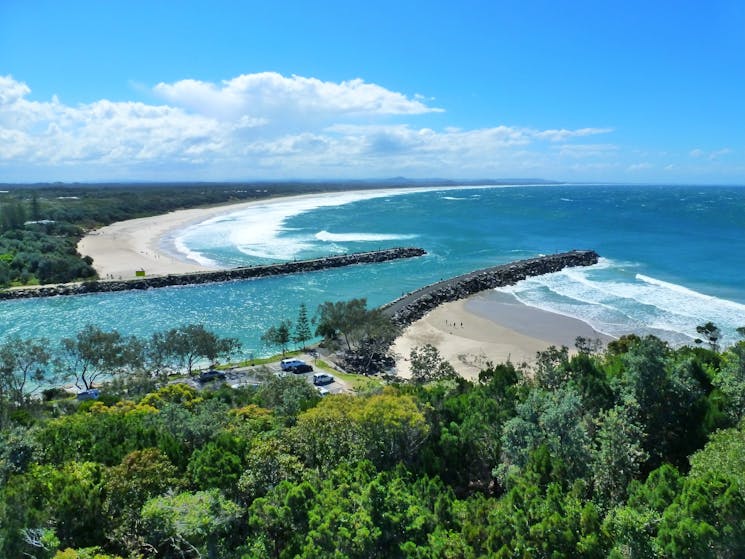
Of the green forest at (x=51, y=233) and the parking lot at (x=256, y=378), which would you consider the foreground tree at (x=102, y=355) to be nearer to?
the parking lot at (x=256, y=378)

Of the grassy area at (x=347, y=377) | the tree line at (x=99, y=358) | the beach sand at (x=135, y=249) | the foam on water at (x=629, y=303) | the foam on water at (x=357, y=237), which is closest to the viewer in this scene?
the tree line at (x=99, y=358)

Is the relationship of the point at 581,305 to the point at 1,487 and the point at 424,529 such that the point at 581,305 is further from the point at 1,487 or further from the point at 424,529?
the point at 1,487

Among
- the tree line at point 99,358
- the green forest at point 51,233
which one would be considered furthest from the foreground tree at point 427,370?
the green forest at point 51,233

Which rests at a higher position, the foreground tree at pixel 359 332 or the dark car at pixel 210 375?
the foreground tree at pixel 359 332

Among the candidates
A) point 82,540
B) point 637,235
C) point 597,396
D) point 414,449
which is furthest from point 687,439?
point 637,235

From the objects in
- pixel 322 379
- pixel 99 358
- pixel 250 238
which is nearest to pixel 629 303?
pixel 322 379

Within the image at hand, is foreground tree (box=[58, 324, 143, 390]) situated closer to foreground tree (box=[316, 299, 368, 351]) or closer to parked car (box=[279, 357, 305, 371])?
parked car (box=[279, 357, 305, 371])
